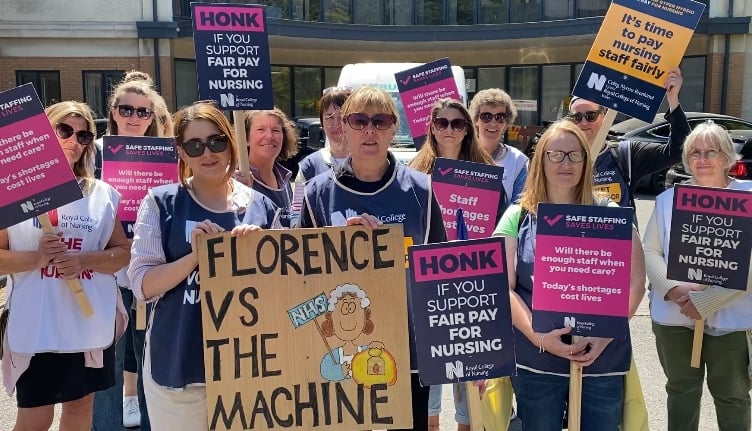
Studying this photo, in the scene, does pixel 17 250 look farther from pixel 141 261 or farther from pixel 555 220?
pixel 555 220

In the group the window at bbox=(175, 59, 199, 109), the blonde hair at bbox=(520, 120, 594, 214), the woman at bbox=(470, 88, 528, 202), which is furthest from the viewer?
the window at bbox=(175, 59, 199, 109)

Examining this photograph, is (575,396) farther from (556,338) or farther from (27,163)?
(27,163)

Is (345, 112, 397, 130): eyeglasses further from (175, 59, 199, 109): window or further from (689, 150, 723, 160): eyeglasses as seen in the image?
(175, 59, 199, 109): window

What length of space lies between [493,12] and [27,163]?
72.2ft

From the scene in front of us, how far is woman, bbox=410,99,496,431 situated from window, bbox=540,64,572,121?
2167cm

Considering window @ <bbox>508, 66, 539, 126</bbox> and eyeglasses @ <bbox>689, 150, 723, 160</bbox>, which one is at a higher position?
window @ <bbox>508, 66, 539, 126</bbox>

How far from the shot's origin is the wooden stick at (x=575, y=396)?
3.12 m

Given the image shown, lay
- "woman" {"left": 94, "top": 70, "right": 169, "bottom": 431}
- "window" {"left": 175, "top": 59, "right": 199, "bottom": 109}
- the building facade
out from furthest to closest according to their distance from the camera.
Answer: "window" {"left": 175, "top": 59, "right": 199, "bottom": 109}, the building facade, "woman" {"left": 94, "top": 70, "right": 169, "bottom": 431}

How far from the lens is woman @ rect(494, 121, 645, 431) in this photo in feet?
10.4

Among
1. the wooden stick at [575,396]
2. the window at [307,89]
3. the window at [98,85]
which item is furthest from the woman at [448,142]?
the window at [307,89]

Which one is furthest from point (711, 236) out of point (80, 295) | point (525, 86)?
point (525, 86)

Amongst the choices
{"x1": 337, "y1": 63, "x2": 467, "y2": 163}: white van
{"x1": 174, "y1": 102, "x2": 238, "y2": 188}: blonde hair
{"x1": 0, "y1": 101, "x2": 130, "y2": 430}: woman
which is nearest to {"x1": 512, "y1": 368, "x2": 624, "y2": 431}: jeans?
{"x1": 174, "y1": 102, "x2": 238, "y2": 188}: blonde hair

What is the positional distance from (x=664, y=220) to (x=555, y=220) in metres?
1.07

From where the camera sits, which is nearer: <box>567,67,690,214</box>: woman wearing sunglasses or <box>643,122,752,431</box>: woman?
<box>643,122,752,431</box>: woman
